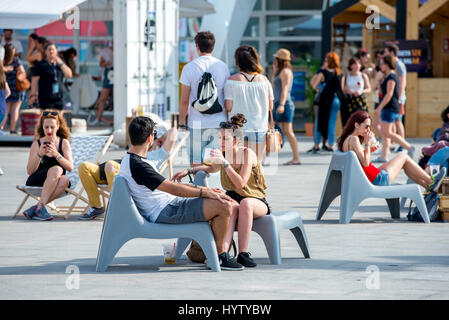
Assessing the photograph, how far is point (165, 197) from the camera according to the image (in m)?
6.71

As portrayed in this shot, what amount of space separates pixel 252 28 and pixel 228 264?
22.0 m

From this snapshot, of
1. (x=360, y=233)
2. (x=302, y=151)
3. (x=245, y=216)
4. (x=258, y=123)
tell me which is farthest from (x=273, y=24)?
(x=245, y=216)

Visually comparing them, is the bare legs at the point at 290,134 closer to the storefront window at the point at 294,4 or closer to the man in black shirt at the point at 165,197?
the man in black shirt at the point at 165,197

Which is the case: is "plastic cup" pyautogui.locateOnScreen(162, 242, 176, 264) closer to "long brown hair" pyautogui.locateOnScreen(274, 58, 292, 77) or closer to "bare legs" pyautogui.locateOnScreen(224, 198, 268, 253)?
"bare legs" pyautogui.locateOnScreen(224, 198, 268, 253)

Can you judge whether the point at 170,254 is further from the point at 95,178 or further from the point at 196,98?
the point at 95,178

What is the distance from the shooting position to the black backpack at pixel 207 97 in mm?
8836

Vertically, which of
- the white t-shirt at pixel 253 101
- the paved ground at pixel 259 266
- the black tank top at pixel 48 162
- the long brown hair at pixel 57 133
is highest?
the white t-shirt at pixel 253 101

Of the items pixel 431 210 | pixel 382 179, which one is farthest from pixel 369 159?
pixel 431 210

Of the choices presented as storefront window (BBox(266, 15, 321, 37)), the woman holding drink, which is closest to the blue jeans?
the woman holding drink

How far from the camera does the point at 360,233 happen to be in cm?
853

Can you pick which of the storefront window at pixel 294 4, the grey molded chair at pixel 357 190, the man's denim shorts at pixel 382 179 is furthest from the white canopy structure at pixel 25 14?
the storefront window at pixel 294 4

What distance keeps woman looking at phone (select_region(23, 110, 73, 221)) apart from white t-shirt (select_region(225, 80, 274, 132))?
1.69 metres

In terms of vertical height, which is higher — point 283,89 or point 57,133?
point 283,89
